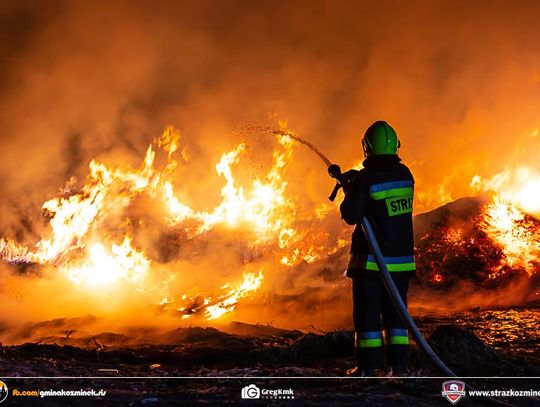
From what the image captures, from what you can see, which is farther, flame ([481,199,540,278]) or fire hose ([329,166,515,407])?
flame ([481,199,540,278])

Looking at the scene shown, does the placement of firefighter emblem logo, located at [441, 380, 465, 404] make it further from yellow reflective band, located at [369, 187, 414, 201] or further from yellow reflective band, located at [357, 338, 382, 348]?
yellow reflective band, located at [369, 187, 414, 201]

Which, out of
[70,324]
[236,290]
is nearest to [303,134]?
[236,290]

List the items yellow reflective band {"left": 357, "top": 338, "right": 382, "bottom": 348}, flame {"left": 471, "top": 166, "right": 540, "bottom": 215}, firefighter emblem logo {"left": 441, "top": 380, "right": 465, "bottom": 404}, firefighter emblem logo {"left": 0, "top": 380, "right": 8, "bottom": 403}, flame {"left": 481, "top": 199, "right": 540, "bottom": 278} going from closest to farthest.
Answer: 1. firefighter emblem logo {"left": 0, "top": 380, "right": 8, "bottom": 403}
2. firefighter emblem logo {"left": 441, "top": 380, "right": 465, "bottom": 404}
3. yellow reflective band {"left": 357, "top": 338, "right": 382, "bottom": 348}
4. flame {"left": 481, "top": 199, "right": 540, "bottom": 278}
5. flame {"left": 471, "top": 166, "right": 540, "bottom": 215}

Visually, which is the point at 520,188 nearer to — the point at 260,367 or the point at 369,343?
the point at 260,367

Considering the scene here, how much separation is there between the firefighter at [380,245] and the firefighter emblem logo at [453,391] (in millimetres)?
488

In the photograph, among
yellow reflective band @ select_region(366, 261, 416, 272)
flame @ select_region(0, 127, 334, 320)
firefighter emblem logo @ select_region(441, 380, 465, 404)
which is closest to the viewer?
firefighter emblem logo @ select_region(441, 380, 465, 404)

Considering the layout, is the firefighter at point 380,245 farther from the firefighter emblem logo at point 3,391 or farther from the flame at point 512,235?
the flame at point 512,235

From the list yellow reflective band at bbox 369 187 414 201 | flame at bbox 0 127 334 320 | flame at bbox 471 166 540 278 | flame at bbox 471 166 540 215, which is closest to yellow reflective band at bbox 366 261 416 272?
yellow reflective band at bbox 369 187 414 201

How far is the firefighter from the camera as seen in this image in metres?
4.28

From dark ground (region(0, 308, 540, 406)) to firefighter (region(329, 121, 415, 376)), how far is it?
0.29 metres

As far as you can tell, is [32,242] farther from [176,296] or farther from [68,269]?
[176,296]

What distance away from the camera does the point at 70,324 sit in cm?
1062

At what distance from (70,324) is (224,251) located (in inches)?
225

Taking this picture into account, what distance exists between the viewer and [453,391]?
377 centimetres
